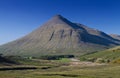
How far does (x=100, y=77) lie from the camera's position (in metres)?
136

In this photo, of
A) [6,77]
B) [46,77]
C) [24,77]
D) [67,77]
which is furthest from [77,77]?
[6,77]

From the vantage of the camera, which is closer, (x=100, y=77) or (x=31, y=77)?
(x=31, y=77)

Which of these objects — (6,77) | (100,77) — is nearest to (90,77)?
(100,77)

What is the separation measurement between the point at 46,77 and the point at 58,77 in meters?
5.81

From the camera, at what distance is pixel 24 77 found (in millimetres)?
126625

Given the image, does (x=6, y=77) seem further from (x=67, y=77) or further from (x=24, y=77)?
(x=67, y=77)

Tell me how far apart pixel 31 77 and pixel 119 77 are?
44.6 metres

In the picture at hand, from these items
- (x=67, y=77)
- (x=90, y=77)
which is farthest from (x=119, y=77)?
(x=67, y=77)

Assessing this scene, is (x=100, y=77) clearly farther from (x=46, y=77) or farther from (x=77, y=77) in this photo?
(x=46, y=77)

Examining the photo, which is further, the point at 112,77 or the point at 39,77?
the point at 112,77

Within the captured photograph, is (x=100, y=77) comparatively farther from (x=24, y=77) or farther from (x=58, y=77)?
(x=24, y=77)

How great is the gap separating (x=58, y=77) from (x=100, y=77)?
2171 centimetres

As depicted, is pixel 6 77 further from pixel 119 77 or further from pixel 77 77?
pixel 119 77

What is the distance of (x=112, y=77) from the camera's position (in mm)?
138000
